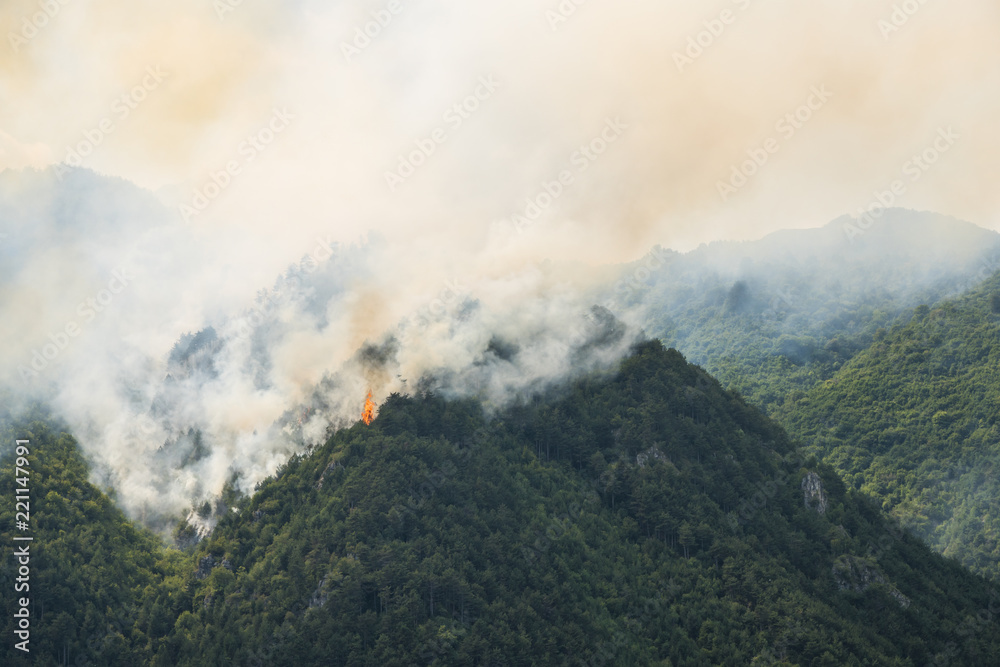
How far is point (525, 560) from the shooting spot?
539 feet

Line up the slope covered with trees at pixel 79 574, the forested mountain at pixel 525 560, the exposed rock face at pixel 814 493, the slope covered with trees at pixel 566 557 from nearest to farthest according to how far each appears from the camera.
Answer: the slope covered with trees at pixel 566 557
the forested mountain at pixel 525 560
the slope covered with trees at pixel 79 574
the exposed rock face at pixel 814 493

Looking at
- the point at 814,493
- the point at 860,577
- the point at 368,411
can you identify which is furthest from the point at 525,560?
the point at 814,493

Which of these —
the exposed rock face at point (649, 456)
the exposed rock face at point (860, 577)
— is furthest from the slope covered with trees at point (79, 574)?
the exposed rock face at point (860, 577)

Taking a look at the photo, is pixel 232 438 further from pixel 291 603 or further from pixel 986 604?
pixel 986 604

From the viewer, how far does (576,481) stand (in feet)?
607

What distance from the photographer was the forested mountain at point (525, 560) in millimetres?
154875

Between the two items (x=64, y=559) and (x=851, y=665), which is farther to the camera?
(x=64, y=559)

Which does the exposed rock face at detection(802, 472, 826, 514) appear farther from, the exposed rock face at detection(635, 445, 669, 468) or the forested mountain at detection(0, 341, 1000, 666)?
the exposed rock face at detection(635, 445, 669, 468)

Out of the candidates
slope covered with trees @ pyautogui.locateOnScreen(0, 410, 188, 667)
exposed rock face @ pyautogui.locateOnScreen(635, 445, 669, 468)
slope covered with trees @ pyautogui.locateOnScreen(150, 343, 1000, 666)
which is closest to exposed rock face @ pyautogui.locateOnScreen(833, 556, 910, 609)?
slope covered with trees @ pyautogui.locateOnScreen(150, 343, 1000, 666)

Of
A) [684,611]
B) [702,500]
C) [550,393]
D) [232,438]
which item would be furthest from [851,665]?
[232,438]

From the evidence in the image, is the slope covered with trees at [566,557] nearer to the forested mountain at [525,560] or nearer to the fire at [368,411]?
the forested mountain at [525,560]

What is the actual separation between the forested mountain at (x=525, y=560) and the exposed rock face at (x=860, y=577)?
1.10ft

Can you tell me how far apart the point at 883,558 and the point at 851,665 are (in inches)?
1373

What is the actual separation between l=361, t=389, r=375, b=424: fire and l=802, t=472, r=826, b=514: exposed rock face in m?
80.7
